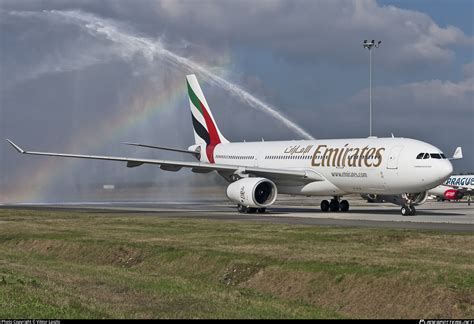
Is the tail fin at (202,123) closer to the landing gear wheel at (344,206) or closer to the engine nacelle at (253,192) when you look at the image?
the engine nacelle at (253,192)

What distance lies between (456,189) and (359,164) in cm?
4079

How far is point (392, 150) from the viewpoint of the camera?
36.8m

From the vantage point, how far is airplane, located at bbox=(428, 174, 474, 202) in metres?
72.6

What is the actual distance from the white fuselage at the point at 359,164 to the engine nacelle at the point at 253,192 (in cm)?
211

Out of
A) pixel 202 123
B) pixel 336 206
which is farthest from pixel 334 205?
pixel 202 123

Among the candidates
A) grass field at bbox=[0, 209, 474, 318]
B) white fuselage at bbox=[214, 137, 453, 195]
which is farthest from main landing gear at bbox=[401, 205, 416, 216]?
grass field at bbox=[0, 209, 474, 318]

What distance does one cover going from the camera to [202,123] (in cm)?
5216

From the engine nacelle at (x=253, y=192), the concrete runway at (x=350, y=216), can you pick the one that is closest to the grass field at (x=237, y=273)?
the concrete runway at (x=350, y=216)

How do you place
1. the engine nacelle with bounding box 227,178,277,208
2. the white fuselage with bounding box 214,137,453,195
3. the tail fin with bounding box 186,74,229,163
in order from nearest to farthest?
the white fuselage with bounding box 214,137,453,195 < the engine nacelle with bounding box 227,178,277,208 < the tail fin with bounding box 186,74,229,163

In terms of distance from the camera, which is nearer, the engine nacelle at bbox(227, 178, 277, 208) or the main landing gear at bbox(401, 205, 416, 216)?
the main landing gear at bbox(401, 205, 416, 216)

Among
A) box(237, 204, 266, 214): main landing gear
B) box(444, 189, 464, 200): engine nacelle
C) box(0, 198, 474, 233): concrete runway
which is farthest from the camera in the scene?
box(444, 189, 464, 200): engine nacelle

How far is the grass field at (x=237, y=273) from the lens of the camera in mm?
12758

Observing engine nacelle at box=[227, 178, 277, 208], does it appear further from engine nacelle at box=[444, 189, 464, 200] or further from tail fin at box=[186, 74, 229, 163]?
engine nacelle at box=[444, 189, 464, 200]

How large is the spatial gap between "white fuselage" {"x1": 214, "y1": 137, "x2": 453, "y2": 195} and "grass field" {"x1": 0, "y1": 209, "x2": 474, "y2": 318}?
35.6 feet
